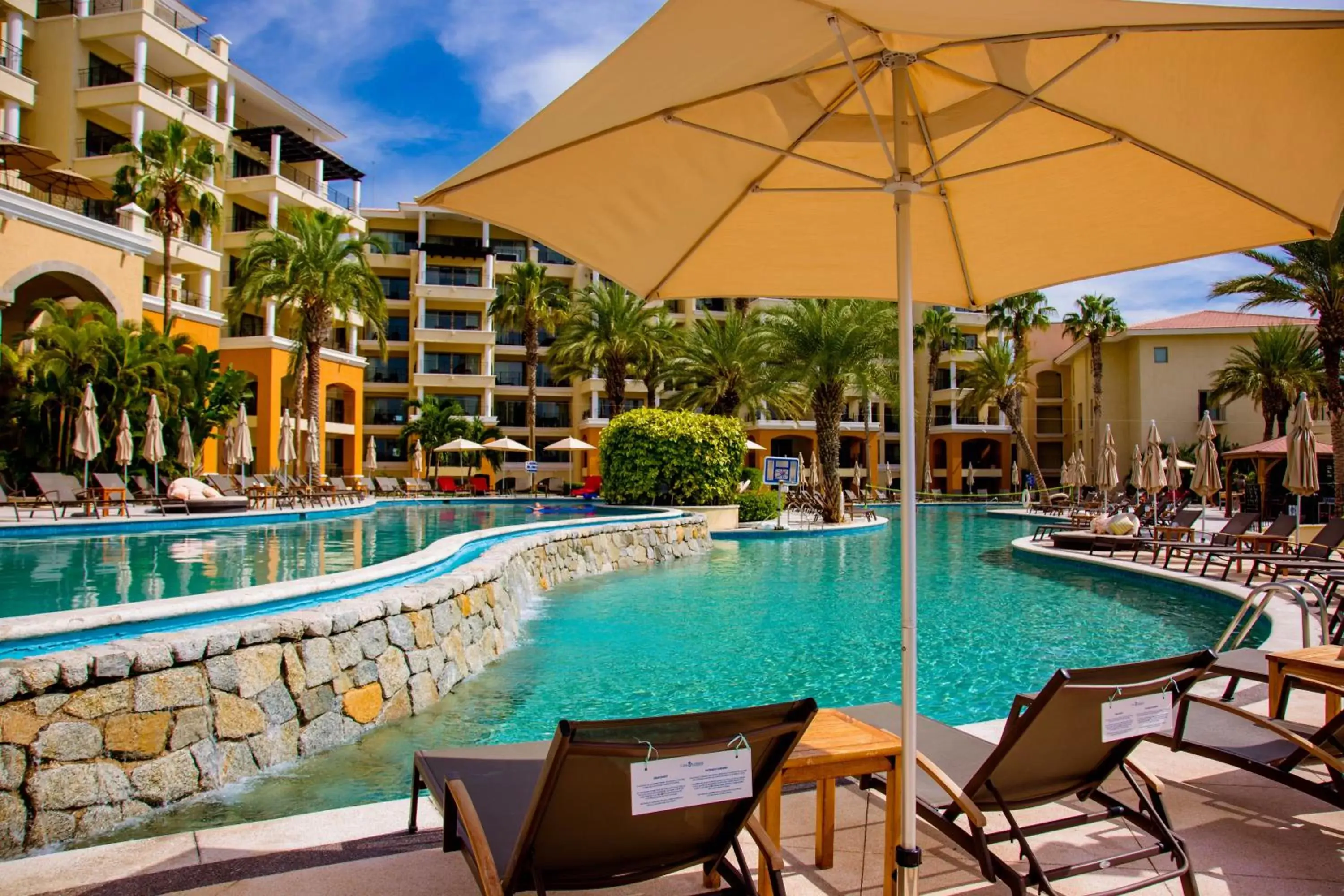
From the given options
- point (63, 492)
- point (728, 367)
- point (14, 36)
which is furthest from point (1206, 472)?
point (14, 36)

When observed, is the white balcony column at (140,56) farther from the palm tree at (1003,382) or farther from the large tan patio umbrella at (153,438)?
the palm tree at (1003,382)

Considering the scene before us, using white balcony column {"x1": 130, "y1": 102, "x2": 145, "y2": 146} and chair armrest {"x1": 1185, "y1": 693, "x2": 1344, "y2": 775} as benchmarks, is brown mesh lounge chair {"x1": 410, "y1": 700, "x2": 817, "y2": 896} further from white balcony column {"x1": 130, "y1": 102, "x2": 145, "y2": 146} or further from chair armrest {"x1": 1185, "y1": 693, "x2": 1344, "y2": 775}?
white balcony column {"x1": 130, "y1": 102, "x2": 145, "y2": 146}

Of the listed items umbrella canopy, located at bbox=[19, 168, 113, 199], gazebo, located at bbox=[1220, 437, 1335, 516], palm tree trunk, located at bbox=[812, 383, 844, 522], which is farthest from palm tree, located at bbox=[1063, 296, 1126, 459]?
umbrella canopy, located at bbox=[19, 168, 113, 199]

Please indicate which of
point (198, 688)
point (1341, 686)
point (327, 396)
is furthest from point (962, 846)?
point (327, 396)

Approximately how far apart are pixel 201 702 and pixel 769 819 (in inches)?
139

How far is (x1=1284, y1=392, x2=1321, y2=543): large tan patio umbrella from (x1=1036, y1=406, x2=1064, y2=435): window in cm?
3859

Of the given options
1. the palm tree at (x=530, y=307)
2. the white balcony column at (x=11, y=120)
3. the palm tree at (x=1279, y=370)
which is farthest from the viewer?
the palm tree at (x=530, y=307)

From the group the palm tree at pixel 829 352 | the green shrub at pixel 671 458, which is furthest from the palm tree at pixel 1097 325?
the green shrub at pixel 671 458

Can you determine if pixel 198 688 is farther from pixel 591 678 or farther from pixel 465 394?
pixel 465 394

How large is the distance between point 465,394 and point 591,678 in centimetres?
4289

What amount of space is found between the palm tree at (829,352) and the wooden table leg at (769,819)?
22.5 meters

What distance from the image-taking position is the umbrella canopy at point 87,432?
18547 mm

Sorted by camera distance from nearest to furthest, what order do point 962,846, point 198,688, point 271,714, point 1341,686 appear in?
point 962,846, point 1341,686, point 198,688, point 271,714

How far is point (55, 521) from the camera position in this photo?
50.9ft
